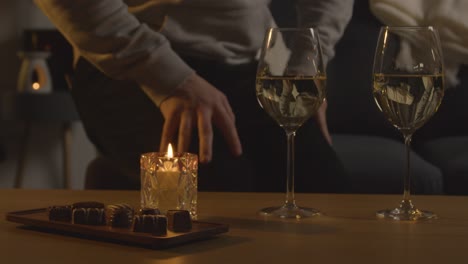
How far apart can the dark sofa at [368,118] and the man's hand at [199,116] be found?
54 centimetres

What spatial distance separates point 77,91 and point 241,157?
0.39 metres

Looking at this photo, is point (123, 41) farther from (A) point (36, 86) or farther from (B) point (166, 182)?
(A) point (36, 86)

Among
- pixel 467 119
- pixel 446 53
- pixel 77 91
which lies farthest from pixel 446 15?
pixel 77 91

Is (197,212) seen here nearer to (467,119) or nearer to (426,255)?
(426,255)

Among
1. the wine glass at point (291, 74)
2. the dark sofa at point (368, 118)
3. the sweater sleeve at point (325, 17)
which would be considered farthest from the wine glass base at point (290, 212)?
the dark sofa at point (368, 118)

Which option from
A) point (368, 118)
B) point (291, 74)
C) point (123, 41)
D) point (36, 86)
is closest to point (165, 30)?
point (123, 41)

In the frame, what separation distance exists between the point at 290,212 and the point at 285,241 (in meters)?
0.15

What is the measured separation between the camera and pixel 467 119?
220 centimetres

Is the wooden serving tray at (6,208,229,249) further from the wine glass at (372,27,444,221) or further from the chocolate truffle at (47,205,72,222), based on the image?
the wine glass at (372,27,444,221)

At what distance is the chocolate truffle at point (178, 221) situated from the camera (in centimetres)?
71

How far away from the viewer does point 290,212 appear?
2.92 ft

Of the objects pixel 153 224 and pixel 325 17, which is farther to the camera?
pixel 325 17

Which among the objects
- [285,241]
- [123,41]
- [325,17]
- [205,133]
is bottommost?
[285,241]

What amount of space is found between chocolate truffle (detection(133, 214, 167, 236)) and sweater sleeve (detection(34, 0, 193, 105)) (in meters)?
0.83
